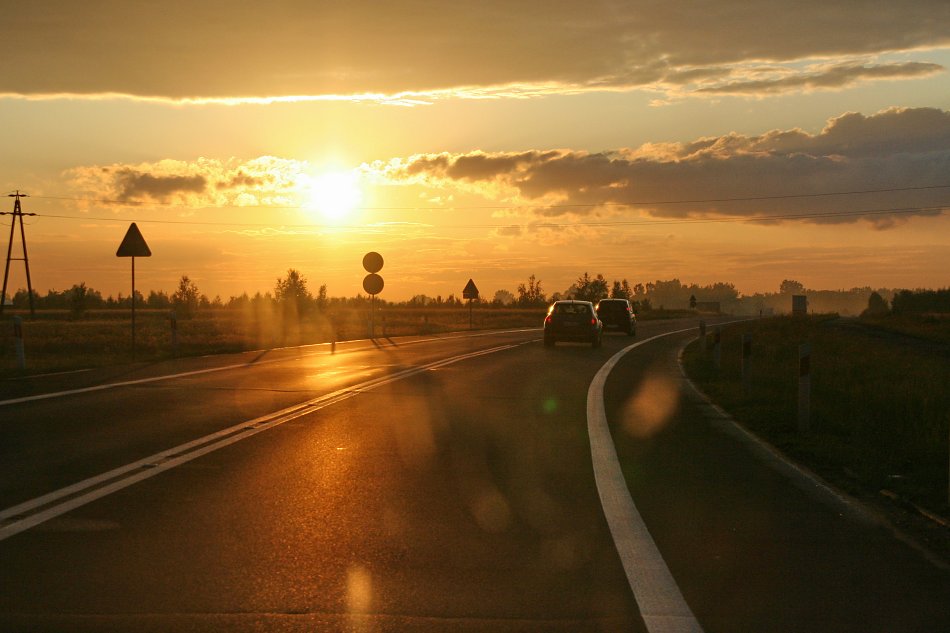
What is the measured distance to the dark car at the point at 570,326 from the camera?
32.3 m

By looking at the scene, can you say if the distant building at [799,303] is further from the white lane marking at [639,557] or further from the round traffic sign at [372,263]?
the white lane marking at [639,557]

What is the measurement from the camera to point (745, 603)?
184 inches

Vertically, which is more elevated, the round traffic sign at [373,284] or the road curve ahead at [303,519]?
the round traffic sign at [373,284]

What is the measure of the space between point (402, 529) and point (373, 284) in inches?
1376

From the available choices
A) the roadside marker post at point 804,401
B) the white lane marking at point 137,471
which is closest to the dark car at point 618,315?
the white lane marking at point 137,471

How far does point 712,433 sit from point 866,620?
6981 millimetres

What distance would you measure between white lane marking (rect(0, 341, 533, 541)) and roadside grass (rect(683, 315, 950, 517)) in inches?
231

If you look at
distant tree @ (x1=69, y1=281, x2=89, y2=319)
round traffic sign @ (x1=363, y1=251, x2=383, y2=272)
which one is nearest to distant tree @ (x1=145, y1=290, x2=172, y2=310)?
distant tree @ (x1=69, y1=281, x2=89, y2=319)

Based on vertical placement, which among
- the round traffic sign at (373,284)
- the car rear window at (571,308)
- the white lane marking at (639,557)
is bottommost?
the white lane marking at (639,557)

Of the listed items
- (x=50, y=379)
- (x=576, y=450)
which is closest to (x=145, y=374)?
(x=50, y=379)

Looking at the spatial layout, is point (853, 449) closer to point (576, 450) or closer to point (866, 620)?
point (576, 450)

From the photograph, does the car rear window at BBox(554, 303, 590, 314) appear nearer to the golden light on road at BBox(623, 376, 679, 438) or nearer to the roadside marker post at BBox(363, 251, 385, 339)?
the roadside marker post at BBox(363, 251, 385, 339)

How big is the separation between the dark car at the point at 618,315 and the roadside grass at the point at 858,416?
63.7ft

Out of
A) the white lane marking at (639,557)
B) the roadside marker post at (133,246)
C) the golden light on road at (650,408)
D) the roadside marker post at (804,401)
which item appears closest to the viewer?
the white lane marking at (639,557)
